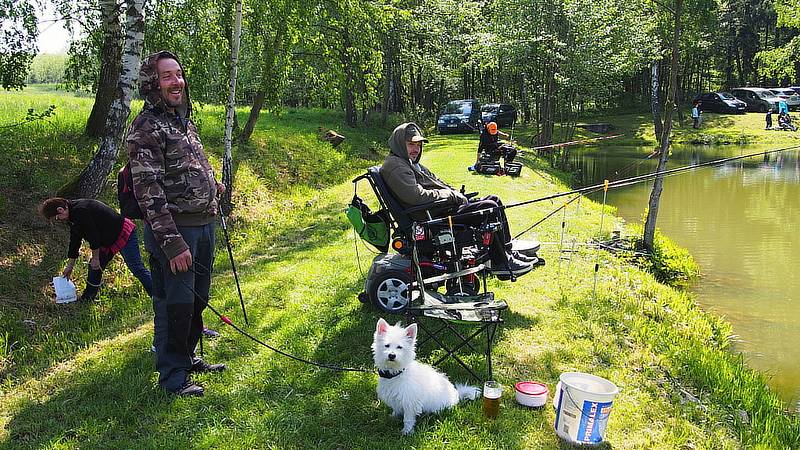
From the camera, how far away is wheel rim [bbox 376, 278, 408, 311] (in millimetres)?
4977

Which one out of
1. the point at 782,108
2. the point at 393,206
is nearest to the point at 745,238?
the point at 393,206

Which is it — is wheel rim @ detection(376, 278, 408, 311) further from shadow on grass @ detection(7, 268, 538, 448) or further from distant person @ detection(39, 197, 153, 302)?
distant person @ detection(39, 197, 153, 302)

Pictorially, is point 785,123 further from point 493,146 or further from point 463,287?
point 463,287

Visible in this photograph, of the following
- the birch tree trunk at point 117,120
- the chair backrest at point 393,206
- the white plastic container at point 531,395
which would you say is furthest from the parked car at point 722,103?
the white plastic container at point 531,395

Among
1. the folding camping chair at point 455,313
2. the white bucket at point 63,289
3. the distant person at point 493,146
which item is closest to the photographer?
the folding camping chair at point 455,313

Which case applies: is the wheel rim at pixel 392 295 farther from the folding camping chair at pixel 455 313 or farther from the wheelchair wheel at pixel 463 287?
the wheelchair wheel at pixel 463 287

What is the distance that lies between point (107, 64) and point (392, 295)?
5993mm

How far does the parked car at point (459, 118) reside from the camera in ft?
78.7

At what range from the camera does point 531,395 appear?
3.59 m

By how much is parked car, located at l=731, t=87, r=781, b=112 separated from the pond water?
12.1 metres

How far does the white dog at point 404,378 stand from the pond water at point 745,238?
10.3 ft

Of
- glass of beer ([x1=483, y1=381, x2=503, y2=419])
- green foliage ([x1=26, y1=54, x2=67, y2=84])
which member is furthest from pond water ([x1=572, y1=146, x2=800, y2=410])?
green foliage ([x1=26, y1=54, x2=67, y2=84])

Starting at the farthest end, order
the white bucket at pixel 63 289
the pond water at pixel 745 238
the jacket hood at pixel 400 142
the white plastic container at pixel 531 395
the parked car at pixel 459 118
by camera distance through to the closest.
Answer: the parked car at pixel 459 118 < the pond water at pixel 745 238 < the white bucket at pixel 63 289 < the jacket hood at pixel 400 142 < the white plastic container at pixel 531 395

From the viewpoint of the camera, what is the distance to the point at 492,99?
39844 mm
